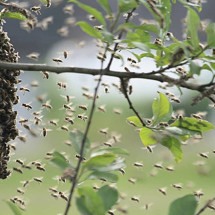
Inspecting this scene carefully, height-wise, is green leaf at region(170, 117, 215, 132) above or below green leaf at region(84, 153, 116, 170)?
below

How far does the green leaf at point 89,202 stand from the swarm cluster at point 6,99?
401 mm

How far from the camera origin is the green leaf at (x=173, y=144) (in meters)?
0.90

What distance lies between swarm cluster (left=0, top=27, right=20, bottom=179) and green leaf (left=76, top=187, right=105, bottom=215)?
1.32ft

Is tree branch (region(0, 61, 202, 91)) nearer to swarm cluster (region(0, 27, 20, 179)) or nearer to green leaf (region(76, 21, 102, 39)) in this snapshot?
green leaf (region(76, 21, 102, 39))

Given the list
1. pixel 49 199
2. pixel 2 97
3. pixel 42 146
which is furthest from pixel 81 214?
pixel 42 146

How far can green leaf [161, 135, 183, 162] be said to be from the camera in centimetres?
90

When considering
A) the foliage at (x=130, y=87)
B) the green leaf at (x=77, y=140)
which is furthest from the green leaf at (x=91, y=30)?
the green leaf at (x=77, y=140)

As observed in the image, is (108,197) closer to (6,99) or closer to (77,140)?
(77,140)

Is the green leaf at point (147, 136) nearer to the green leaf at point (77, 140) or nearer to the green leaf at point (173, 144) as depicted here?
the green leaf at point (173, 144)

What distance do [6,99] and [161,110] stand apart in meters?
0.26

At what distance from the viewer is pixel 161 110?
953 mm

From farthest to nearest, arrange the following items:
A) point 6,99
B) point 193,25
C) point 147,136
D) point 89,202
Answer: point 6,99, point 147,136, point 193,25, point 89,202

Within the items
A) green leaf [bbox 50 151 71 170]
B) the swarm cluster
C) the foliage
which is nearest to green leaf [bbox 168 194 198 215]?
the foliage

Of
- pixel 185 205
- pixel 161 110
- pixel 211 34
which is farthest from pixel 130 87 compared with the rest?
pixel 185 205
